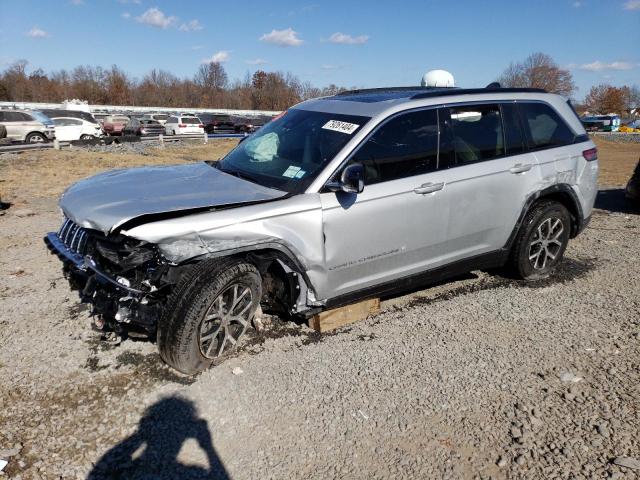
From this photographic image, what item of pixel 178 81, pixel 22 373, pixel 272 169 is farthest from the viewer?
pixel 178 81

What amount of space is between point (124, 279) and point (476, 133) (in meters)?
3.16

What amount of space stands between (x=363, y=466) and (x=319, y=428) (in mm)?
385

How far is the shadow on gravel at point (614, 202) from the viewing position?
8.76 meters

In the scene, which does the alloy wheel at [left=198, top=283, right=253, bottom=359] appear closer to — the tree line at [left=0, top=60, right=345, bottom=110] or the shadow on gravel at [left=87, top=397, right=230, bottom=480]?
the shadow on gravel at [left=87, top=397, right=230, bottom=480]

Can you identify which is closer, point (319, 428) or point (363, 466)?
point (363, 466)

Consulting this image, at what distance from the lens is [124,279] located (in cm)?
321

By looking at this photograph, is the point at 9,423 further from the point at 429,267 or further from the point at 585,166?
the point at 585,166

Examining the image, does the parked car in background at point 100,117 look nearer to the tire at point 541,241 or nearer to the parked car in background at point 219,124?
the parked car in background at point 219,124

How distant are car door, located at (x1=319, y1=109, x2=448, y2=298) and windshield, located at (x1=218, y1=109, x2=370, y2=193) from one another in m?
0.21

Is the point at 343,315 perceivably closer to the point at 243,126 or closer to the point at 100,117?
the point at 243,126

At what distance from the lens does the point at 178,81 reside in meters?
93.6

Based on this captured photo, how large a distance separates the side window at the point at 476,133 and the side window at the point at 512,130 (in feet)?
0.21

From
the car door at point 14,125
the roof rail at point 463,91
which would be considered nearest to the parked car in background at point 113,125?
the car door at point 14,125

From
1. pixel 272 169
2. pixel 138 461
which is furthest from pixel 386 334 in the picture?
pixel 138 461
